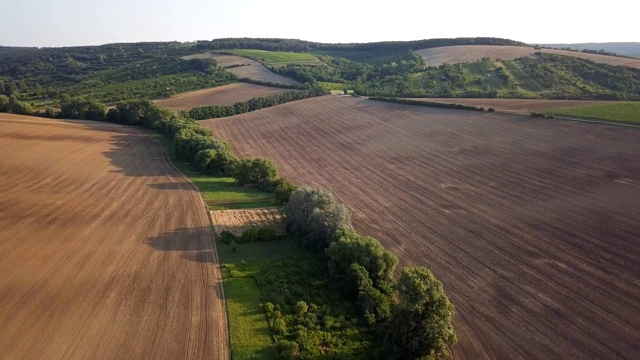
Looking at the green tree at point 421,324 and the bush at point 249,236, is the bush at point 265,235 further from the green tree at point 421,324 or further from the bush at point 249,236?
the green tree at point 421,324

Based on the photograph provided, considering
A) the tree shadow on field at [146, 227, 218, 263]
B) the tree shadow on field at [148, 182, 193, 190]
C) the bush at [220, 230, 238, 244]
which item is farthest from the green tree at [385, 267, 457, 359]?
the tree shadow on field at [148, 182, 193, 190]

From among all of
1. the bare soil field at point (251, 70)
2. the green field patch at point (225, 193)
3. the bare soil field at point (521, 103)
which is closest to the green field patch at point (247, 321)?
the green field patch at point (225, 193)

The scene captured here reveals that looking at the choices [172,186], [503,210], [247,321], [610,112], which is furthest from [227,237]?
[610,112]

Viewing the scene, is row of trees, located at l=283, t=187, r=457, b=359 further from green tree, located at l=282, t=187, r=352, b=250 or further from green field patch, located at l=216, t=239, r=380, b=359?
green field patch, located at l=216, t=239, r=380, b=359

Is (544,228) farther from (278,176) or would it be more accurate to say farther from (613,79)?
(613,79)

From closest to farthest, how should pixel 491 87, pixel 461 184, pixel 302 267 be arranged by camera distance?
pixel 302 267
pixel 461 184
pixel 491 87

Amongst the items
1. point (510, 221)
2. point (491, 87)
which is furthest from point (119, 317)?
point (491, 87)

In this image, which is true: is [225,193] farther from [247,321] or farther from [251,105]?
[251,105]

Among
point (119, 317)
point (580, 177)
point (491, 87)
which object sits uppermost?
point (491, 87)
